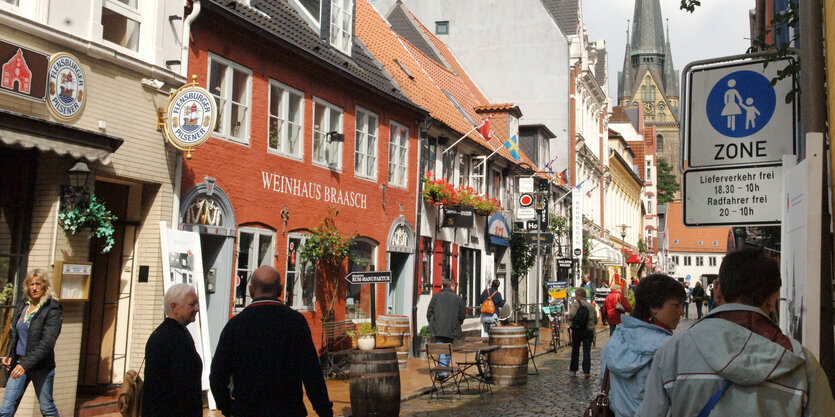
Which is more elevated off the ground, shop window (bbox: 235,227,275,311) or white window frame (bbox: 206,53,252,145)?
white window frame (bbox: 206,53,252,145)

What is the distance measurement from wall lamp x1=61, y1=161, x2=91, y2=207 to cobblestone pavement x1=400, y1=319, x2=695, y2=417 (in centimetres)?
514

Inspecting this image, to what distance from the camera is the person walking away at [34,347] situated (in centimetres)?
750

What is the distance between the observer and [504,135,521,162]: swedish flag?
28.7 meters

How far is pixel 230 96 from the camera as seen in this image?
519 inches

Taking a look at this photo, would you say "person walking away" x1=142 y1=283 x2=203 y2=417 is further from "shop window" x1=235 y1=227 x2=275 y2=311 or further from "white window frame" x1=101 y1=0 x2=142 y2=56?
"shop window" x1=235 y1=227 x2=275 y2=311

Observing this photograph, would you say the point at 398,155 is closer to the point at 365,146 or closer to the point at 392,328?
the point at 365,146

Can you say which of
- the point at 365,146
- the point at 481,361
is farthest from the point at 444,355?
the point at 365,146

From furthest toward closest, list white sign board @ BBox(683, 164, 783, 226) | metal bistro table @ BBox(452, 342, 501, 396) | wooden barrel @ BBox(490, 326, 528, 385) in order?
wooden barrel @ BBox(490, 326, 528, 385)
metal bistro table @ BBox(452, 342, 501, 396)
white sign board @ BBox(683, 164, 783, 226)

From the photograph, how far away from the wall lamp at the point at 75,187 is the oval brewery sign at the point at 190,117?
1.62 meters

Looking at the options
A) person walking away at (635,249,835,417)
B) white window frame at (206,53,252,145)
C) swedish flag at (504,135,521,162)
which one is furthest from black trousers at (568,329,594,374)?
swedish flag at (504,135,521,162)

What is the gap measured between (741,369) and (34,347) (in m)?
6.78

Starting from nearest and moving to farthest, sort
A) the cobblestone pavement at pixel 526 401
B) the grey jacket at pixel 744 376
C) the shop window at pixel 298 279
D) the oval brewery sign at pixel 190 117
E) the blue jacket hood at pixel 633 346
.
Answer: the grey jacket at pixel 744 376, the blue jacket hood at pixel 633 346, the oval brewery sign at pixel 190 117, the cobblestone pavement at pixel 526 401, the shop window at pixel 298 279

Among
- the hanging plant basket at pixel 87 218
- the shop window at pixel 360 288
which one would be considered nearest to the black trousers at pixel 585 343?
the shop window at pixel 360 288

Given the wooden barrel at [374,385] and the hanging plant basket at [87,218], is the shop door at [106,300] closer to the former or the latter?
the hanging plant basket at [87,218]
